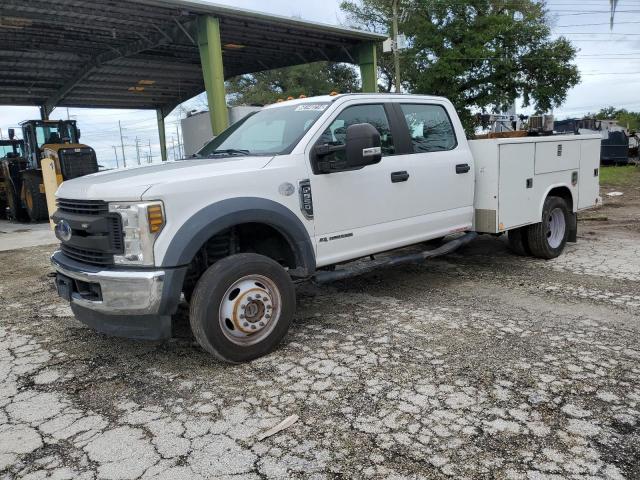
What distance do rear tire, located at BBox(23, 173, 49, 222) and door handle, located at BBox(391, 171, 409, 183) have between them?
11806 millimetres

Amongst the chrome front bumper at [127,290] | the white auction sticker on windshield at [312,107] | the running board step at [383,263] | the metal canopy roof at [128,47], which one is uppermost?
the metal canopy roof at [128,47]

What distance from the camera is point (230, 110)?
15.1 meters

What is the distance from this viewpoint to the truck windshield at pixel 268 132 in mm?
4340

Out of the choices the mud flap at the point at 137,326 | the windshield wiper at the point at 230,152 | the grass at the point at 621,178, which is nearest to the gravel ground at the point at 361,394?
the mud flap at the point at 137,326

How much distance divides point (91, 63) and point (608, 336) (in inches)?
714

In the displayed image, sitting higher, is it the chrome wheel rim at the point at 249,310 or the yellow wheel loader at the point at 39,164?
the yellow wheel loader at the point at 39,164

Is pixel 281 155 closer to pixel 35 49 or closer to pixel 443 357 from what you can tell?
pixel 443 357

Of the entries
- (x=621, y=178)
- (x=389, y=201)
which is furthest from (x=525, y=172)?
(x=621, y=178)

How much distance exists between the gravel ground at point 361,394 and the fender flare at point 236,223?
0.78m

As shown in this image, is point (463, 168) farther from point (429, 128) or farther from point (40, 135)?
point (40, 135)

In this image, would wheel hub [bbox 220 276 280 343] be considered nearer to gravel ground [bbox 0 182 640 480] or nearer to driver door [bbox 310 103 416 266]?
gravel ground [bbox 0 182 640 480]

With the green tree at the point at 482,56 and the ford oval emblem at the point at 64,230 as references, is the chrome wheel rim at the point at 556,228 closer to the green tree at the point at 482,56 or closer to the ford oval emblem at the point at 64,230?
the ford oval emblem at the point at 64,230

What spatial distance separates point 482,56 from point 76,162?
76.0 ft

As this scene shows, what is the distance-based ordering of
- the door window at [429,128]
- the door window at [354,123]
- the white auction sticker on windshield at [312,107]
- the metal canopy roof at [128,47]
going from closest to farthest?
the door window at [354,123], the white auction sticker on windshield at [312,107], the door window at [429,128], the metal canopy roof at [128,47]
